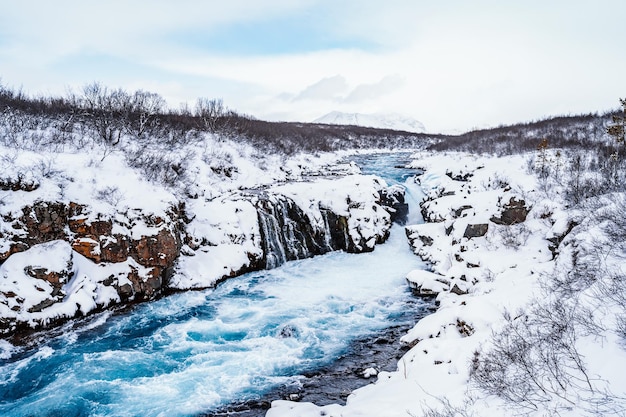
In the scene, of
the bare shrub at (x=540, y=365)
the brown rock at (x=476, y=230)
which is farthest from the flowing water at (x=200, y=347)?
the bare shrub at (x=540, y=365)

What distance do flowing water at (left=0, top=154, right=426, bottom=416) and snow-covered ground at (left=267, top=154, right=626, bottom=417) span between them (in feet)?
5.46

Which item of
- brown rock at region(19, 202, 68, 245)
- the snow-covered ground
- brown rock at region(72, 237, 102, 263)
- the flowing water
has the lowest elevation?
the flowing water

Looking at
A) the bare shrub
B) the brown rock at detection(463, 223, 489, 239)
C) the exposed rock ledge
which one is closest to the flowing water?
the exposed rock ledge

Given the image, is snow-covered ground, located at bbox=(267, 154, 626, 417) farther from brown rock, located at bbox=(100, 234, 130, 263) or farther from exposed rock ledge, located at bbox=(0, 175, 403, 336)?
brown rock, located at bbox=(100, 234, 130, 263)

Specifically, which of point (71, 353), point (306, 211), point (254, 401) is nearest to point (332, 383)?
point (254, 401)

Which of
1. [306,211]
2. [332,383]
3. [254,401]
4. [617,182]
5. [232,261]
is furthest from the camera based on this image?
[306,211]

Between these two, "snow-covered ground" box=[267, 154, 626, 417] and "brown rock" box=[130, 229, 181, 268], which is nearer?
"snow-covered ground" box=[267, 154, 626, 417]

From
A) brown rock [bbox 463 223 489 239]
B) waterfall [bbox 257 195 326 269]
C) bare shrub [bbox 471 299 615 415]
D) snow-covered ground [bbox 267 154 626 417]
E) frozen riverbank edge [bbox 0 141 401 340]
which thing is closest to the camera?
bare shrub [bbox 471 299 615 415]

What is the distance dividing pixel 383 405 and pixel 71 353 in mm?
8030

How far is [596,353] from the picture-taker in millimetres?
4684

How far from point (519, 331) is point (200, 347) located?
778cm

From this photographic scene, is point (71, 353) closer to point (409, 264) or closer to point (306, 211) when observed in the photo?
Answer: point (306, 211)

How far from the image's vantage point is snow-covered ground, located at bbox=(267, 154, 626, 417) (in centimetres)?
455

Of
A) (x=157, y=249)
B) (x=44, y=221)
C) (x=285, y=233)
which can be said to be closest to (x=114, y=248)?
(x=157, y=249)
